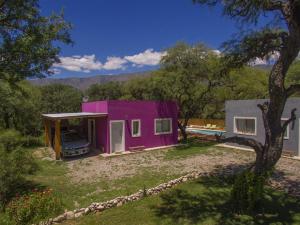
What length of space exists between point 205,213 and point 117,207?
8.88 ft

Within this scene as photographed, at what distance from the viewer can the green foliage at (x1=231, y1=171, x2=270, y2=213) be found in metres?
7.30

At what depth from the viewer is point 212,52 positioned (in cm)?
1983

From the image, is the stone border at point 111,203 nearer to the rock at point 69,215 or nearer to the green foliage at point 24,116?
the rock at point 69,215

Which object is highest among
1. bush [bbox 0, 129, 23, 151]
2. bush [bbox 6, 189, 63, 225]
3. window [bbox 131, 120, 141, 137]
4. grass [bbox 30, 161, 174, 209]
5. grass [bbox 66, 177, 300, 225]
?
bush [bbox 0, 129, 23, 151]

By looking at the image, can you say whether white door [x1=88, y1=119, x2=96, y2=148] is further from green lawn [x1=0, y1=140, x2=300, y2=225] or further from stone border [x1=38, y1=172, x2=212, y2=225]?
stone border [x1=38, y1=172, x2=212, y2=225]

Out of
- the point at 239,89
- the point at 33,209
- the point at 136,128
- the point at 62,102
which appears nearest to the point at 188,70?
the point at 136,128

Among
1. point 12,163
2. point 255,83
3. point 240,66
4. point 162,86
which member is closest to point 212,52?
point 162,86

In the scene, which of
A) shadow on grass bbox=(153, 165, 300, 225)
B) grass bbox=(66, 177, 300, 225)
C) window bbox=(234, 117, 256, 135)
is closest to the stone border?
grass bbox=(66, 177, 300, 225)

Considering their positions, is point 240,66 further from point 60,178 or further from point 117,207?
point 60,178

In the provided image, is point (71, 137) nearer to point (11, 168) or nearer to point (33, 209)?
point (11, 168)

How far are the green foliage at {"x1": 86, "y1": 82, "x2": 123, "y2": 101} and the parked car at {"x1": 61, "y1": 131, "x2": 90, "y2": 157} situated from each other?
37745 millimetres

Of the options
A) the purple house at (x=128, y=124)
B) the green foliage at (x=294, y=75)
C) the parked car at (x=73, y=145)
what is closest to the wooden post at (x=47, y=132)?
the purple house at (x=128, y=124)

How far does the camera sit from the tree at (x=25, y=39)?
822cm

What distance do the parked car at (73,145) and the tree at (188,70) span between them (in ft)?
24.0
